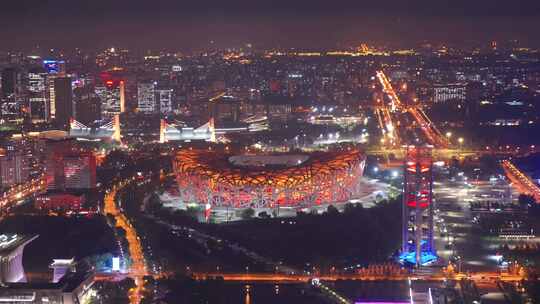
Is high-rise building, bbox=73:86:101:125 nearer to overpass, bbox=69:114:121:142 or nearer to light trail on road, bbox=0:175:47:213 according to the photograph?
overpass, bbox=69:114:121:142

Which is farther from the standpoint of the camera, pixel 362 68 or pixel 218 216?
pixel 362 68

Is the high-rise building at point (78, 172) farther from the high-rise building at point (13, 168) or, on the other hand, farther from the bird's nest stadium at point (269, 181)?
the bird's nest stadium at point (269, 181)

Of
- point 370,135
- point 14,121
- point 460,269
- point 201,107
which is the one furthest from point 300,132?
point 460,269

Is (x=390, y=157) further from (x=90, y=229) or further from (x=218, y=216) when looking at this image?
(x=90, y=229)

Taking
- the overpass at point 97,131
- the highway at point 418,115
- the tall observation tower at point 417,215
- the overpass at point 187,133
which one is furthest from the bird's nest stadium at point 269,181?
the overpass at point 97,131

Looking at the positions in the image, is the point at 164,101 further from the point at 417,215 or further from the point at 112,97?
the point at 417,215

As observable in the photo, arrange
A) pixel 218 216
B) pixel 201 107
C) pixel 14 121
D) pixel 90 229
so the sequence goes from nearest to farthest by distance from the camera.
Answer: pixel 90 229
pixel 218 216
pixel 14 121
pixel 201 107

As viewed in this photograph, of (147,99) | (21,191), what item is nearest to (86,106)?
(147,99)
